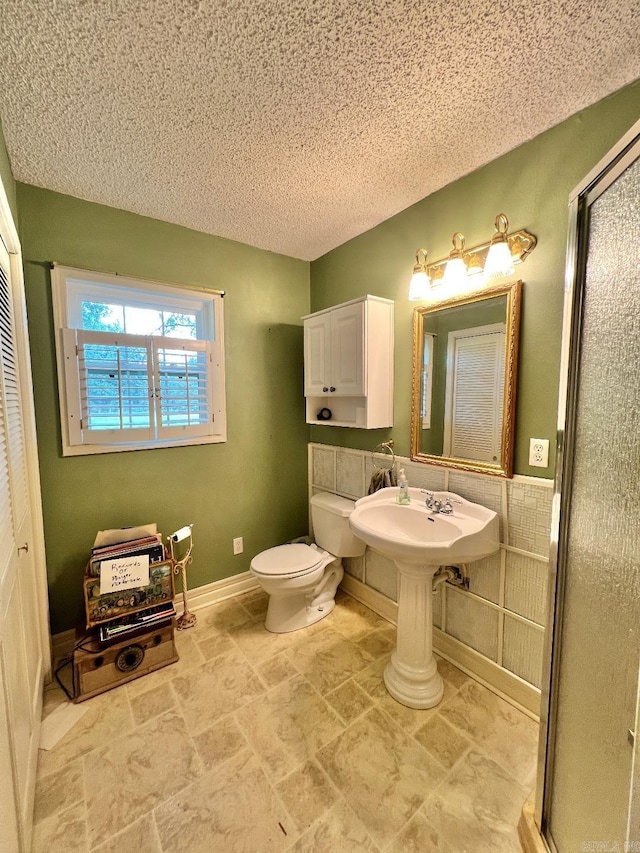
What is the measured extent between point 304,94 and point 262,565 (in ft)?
6.95

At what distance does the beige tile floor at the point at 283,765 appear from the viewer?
105 centimetres

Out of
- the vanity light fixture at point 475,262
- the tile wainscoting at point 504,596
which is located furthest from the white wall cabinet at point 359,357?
the tile wainscoting at point 504,596

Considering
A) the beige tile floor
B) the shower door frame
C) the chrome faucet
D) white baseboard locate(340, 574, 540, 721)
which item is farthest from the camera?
the chrome faucet

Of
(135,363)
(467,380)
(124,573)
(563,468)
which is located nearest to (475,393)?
(467,380)

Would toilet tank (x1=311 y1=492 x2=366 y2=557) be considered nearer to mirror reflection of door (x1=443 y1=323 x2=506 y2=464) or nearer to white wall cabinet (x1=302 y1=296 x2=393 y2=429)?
white wall cabinet (x1=302 y1=296 x2=393 y2=429)

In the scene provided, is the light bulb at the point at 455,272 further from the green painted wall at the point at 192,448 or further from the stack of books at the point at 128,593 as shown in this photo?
the stack of books at the point at 128,593

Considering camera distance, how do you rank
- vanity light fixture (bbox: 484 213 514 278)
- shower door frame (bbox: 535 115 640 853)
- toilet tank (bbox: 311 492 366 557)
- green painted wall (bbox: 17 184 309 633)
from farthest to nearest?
toilet tank (bbox: 311 492 366 557)
green painted wall (bbox: 17 184 309 633)
vanity light fixture (bbox: 484 213 514 278)
shower door frame (bbox: 535 115 640 853)

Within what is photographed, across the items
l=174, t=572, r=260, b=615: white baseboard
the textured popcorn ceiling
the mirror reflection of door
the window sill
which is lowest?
l=174, t=572, r=260, b=615: white baseboard

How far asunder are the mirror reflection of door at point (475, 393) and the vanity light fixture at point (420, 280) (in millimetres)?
262

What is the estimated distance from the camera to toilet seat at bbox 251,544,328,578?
6.21 ft

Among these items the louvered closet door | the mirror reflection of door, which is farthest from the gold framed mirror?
the louvered closet door

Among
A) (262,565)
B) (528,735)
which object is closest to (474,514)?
(528,735)

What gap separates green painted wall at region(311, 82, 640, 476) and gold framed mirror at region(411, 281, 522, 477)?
0.17 ft

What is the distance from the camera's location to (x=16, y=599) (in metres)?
1.13
